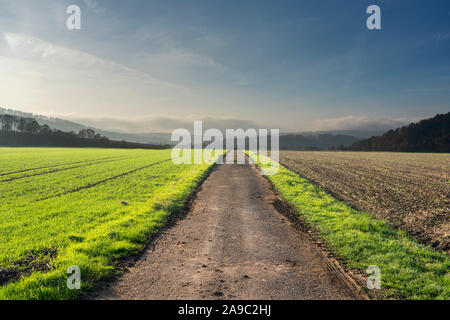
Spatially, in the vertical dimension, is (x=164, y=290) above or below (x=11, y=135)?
below

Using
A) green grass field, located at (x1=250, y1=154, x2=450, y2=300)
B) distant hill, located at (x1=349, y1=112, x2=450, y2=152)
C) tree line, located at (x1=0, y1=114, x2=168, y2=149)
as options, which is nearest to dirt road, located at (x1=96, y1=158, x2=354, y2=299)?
green grass field, located at (x1=250, y1=154, x2=450, y2=300)

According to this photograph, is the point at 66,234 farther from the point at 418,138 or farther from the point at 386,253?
the point at 418,138

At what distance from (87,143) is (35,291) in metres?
152

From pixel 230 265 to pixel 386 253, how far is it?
4.28 meters

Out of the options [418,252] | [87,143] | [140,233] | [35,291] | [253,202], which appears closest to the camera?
[35,291]

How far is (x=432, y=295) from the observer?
4.96 meters

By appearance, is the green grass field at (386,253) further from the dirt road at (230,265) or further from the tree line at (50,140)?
the tree line at (50,140)

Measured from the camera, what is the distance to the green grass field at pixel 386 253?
5195 millimetres

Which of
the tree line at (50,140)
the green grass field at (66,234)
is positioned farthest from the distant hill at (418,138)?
the green grass field at (66,234)

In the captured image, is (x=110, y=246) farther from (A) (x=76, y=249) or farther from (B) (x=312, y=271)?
(B) (x=312, y=271)

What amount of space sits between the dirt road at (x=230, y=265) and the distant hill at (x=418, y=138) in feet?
549

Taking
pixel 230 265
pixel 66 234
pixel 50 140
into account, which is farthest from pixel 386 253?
pixel 50 140

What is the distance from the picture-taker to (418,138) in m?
164
